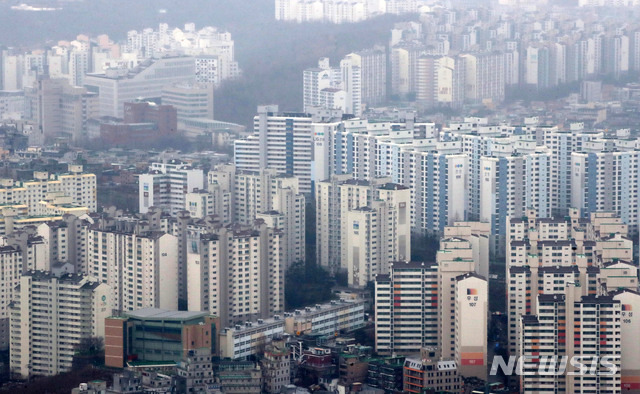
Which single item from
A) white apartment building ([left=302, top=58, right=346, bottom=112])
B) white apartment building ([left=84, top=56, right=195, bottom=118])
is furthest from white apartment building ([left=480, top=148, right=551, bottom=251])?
white apartment building ([left=84, top=56, right=195, bottom=118])

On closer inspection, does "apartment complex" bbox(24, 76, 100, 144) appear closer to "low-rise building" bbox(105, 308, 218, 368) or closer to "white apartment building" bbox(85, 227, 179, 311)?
"white apartment building" bbox(85, 227, 179, 311)

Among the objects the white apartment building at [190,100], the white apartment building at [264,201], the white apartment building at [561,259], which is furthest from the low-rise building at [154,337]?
the white apartment building at [190,100]

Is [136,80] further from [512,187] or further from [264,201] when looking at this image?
[512,187]

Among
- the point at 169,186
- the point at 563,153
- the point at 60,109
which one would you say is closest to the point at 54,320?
the point at 169,186

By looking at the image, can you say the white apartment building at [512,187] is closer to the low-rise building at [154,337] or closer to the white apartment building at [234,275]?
the white apartment building at [234,275]

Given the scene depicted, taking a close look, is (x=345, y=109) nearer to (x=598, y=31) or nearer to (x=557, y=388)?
(x=598, y=31)

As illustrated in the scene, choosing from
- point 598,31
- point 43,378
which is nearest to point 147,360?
point 43,378
